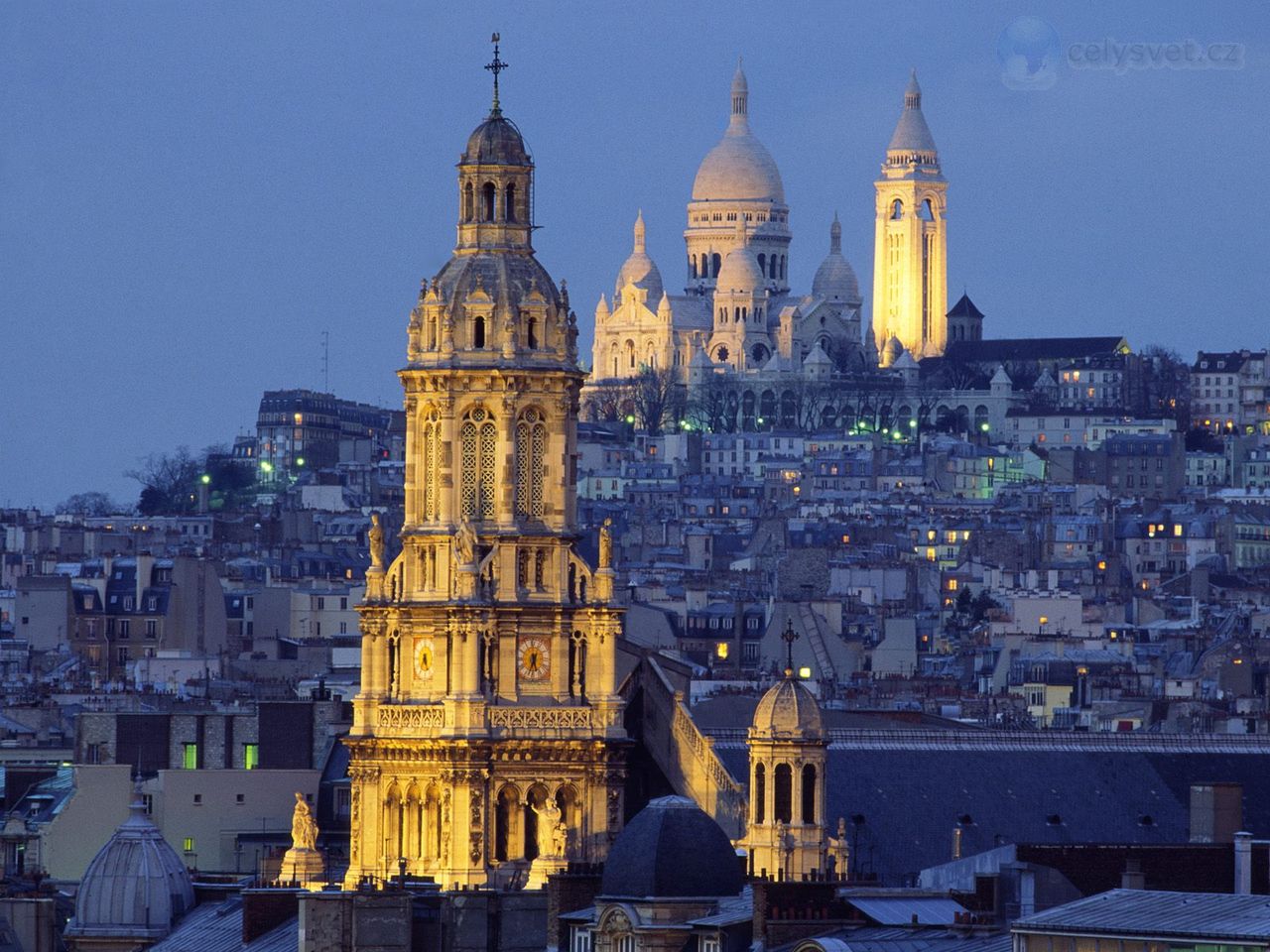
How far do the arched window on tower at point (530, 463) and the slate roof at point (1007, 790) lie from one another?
2.82 metres

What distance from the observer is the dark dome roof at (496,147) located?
196 feet

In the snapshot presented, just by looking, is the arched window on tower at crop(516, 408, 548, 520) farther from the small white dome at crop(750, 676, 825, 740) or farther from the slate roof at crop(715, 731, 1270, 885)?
the small white dome at crop(750, 676, 825, 740)

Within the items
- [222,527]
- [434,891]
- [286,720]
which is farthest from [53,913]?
[222,527]

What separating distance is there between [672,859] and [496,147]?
1836 cm

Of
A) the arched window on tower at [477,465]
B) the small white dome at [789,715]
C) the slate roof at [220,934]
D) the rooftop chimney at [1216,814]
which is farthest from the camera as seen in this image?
the arched window on tower at [477,465]

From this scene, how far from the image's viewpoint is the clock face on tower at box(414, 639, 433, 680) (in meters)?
56.8

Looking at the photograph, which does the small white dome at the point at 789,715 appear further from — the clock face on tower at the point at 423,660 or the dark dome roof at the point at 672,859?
the dark dome roof at the point at 672,859

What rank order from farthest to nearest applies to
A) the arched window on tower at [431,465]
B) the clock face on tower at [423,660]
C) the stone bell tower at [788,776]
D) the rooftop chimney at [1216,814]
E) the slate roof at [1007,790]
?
the slate roof at [1007,790] → the arched window on tower at [431,465] → the clock face on tower at [423,660] → the stone bell tower at [788,776] → the rooftop chimney at [1216,814]

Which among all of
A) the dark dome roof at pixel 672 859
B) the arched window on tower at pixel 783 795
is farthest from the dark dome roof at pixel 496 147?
the dark dome roof at pixel 672 859

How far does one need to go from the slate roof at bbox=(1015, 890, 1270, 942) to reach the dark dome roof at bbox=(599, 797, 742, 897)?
445cm

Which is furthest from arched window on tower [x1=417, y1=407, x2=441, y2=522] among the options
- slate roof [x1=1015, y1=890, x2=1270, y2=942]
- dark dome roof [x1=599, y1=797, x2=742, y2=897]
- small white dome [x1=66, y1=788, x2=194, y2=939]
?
slate roof [x1=1015, y1=890, x2=1270, y2=942]

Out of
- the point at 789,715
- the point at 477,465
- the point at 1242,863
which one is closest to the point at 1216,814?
the point at 789,715

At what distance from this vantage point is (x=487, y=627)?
186 feet

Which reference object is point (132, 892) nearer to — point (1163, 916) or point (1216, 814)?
point (1216, 814)
